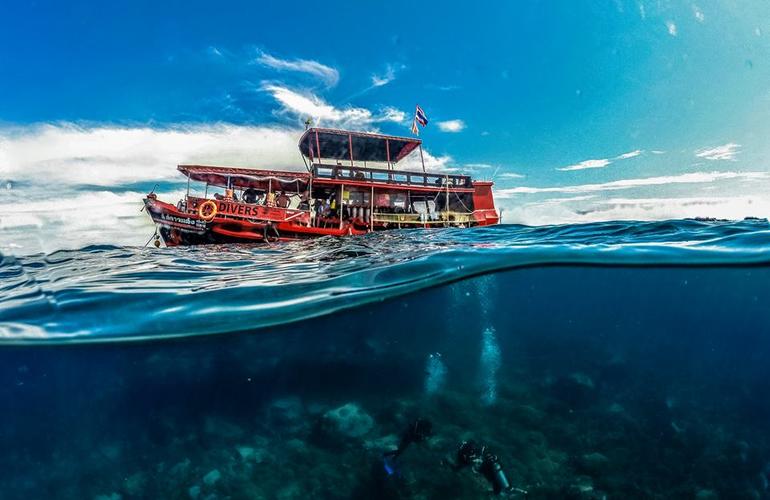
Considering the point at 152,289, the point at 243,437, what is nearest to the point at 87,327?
the point at 152,289

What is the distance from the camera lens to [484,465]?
641 centimetres

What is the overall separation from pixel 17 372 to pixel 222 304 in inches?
287

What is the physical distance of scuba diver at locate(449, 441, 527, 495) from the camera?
5.99 metres

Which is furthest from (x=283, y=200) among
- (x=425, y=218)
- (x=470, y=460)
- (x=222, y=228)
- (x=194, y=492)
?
(x=470, y=460)

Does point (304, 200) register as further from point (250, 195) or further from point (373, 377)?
Result: point (373, 377)

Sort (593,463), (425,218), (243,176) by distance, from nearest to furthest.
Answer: (593,463) → (243,176) → (425,218)

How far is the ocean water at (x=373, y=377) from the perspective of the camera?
799cm

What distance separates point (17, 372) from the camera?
32.3 feet

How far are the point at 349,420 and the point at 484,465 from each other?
15.6 feet

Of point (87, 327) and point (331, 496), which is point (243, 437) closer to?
point (331, 496)

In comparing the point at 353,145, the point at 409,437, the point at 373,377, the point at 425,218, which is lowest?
the point at 373,377

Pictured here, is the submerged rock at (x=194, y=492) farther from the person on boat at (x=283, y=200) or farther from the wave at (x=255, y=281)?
the person on boat at (x=283, y=200)

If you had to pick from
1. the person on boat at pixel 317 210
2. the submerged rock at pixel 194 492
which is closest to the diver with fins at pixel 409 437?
the submerged rock at pixel 194 492

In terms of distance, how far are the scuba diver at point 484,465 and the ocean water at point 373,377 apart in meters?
0.43
